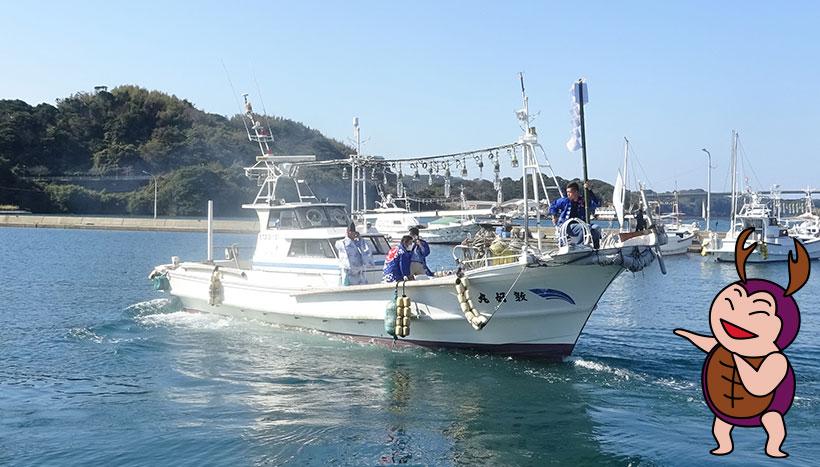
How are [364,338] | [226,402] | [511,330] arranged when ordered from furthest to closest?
[364,338] → [511,330] → [226,402]

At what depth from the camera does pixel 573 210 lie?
14398 mm

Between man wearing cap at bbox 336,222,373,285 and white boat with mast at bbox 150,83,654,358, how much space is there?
470 millimetres

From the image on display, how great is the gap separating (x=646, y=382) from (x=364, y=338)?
6163 mm

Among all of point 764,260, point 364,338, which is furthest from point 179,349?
point 764,260

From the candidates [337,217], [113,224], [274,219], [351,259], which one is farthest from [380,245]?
[113,224]

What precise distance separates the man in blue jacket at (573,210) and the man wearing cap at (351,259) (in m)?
4.97

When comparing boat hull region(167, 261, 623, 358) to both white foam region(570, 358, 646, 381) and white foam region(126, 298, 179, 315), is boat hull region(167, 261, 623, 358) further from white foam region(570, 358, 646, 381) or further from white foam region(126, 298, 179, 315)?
white foam region(126, 298, 179, 315)

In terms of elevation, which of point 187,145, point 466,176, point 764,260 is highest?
point 187,145

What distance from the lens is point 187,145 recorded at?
124 metres

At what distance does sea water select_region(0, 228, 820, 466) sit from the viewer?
1071 cm

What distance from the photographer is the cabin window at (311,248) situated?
766 inches

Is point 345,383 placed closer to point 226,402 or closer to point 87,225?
point 226,402

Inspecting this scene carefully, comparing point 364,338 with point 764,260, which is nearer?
point 364,338

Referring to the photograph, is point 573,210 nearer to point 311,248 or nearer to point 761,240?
point 311,248
